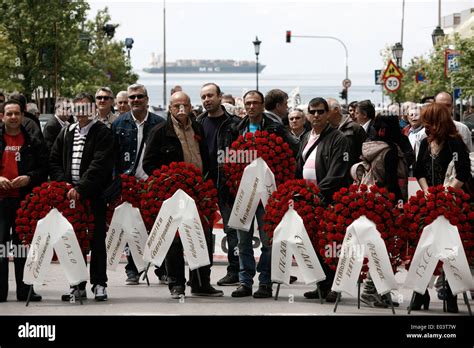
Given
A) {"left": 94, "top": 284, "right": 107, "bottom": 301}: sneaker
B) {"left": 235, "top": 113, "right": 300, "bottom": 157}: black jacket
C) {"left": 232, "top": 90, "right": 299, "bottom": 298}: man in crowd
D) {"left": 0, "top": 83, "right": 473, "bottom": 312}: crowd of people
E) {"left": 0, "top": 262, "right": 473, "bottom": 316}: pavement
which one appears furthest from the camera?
{"left": 235, "top": 113, "right": 300, "bottom": 157}: black jacket

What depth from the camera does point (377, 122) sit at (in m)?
12.5

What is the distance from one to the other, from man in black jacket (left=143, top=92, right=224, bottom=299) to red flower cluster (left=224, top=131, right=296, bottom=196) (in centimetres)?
37

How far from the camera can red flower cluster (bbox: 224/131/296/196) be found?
42.8 feet

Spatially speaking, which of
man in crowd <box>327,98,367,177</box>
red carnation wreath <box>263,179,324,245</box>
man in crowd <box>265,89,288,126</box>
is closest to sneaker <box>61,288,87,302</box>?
red carnation wreath <box>263,179,324,245</box>

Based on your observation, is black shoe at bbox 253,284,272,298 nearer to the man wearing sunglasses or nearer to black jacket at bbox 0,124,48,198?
black jacket at bbox 0,124,48,198

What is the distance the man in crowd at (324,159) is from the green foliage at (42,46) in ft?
103

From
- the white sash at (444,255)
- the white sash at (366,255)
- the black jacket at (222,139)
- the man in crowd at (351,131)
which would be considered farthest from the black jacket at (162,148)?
the white sash at (444,255)

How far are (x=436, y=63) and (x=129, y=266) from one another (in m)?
45.1

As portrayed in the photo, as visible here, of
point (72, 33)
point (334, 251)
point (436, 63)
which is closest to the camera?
point (334, 251)

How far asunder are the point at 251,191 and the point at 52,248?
7.40ft
